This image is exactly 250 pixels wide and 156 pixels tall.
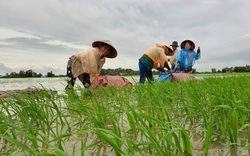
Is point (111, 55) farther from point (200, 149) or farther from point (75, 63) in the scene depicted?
point (200, 149)

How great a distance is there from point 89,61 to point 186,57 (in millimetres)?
3907

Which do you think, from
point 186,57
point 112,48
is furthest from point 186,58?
point 112,48

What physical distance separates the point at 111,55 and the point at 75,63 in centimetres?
82

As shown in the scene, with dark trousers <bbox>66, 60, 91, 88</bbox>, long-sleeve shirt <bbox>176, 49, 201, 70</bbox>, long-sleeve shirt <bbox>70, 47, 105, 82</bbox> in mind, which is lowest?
dark trousers <bbox>66, 60, 91, 88</bbox>

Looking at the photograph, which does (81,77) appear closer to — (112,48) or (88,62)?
(88,62)

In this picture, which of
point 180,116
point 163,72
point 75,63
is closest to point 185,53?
point 163,72

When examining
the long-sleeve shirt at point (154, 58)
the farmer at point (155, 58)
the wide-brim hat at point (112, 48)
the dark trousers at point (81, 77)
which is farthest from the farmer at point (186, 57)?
the dark trousers at point (81, 77)

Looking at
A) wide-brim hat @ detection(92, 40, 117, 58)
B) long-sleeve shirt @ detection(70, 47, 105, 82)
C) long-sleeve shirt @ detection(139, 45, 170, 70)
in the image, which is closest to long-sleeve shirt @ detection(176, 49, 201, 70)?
long-sleeve shirt @ detection(139, 45, 170, 70)

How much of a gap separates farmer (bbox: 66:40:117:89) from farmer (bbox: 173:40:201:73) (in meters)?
3.08

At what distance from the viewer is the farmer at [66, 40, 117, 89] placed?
4.70 meters

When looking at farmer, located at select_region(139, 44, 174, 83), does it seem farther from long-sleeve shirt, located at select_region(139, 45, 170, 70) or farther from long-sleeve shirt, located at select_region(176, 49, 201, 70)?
long-sleeve shirt, located at select_region(176, 49, 201, 70)

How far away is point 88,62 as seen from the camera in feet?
15.4

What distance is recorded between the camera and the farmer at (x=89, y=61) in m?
4.70

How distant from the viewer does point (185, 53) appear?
Result: 753cm
